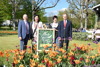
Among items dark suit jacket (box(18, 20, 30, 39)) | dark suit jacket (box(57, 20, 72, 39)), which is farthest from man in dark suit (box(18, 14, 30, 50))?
dark suit jacket (box(57, 20, 72, 39))

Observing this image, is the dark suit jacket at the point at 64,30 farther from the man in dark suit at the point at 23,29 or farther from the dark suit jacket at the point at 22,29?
the dark suit jacket at the point at 22,29

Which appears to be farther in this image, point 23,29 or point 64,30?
point 64,30

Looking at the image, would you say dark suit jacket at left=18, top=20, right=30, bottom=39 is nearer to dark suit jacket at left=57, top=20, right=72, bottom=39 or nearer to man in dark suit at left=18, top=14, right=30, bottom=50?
man in dark suit at left=18, top=14, right=30, bottom=50

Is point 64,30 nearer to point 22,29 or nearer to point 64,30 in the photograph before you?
point 64,30

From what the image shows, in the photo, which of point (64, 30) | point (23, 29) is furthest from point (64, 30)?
point (23, 29)

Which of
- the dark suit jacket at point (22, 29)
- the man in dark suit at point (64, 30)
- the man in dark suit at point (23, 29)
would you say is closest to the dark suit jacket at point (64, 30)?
the man in dark suit at point (64, 30)

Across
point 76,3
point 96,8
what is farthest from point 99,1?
point 96,8

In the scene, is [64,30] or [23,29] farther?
[64,30]

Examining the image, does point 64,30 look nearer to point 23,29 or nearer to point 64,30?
point 64,30

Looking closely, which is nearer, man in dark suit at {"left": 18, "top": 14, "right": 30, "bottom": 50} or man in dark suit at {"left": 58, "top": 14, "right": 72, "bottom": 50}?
man in dark suit at {"left": 18, "top": 14, "right": 30, "bottom": 50}

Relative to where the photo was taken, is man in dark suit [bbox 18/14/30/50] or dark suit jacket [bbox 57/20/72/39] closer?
man in dark suit [bbox 18/14/30/50]

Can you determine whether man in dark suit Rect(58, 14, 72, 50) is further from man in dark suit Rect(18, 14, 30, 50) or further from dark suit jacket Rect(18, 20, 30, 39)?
dark suit jacket Rect(18, 20, 30, 39)

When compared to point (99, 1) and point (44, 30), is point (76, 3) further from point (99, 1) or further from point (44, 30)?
point (44, 30)

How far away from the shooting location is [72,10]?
4984 cm
